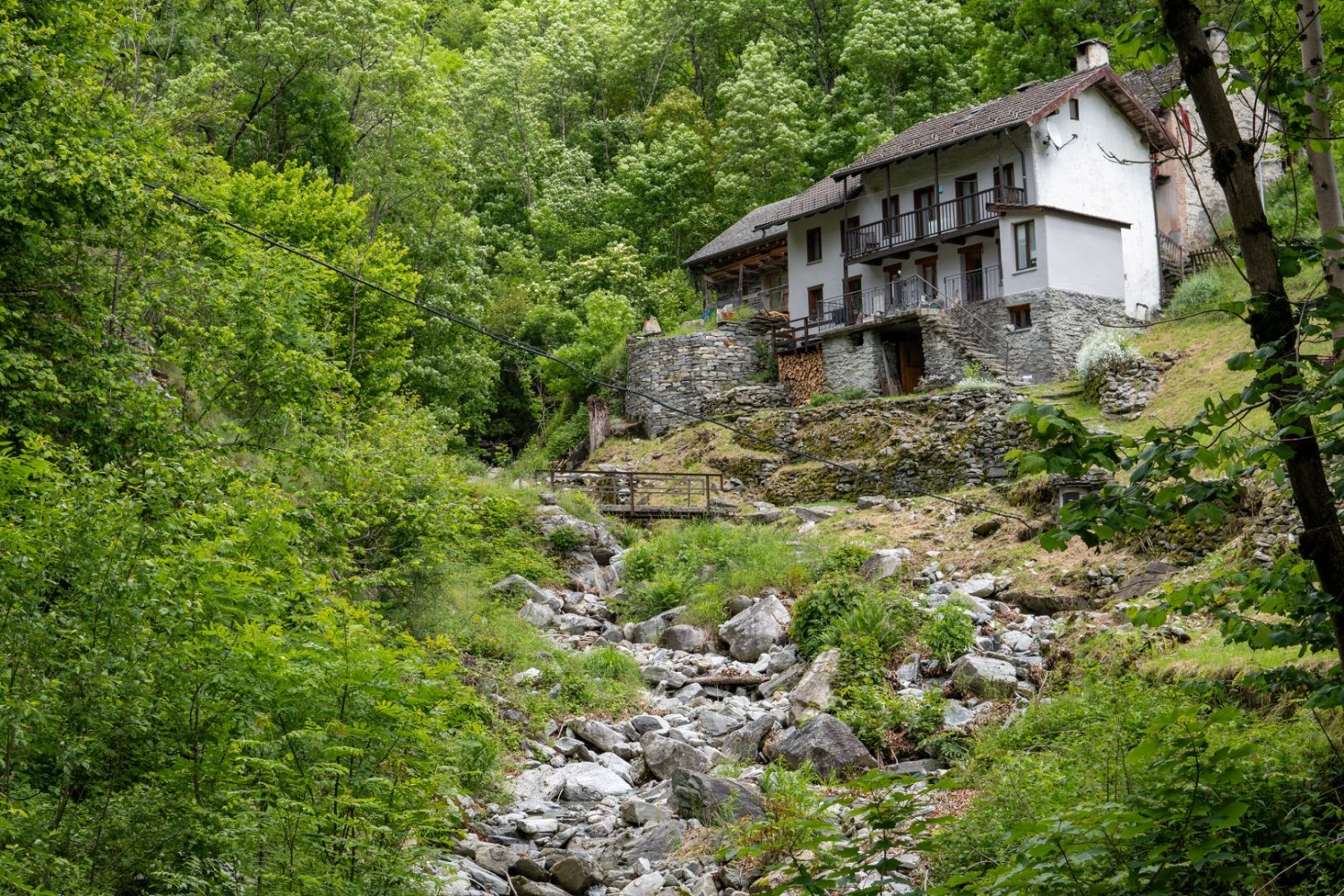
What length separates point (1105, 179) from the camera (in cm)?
3306

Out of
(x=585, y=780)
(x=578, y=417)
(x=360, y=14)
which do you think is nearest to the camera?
(x=585, y=780)

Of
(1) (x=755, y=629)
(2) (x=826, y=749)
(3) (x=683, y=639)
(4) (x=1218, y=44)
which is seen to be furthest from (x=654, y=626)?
(4) (x=1218, y=44)

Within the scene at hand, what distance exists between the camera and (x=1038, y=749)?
439 inches

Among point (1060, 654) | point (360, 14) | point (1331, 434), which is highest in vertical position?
point (360, 14)

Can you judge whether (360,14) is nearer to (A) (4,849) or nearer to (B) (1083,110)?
(B) (1083,110)

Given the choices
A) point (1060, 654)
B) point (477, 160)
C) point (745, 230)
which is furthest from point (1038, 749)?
point (477, 160)

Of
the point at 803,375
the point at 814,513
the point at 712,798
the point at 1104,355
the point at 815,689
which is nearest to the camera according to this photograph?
the point at 712,798

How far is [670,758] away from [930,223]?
24124 mm

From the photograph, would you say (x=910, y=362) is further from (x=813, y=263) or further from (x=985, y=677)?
(x=985, y=677)

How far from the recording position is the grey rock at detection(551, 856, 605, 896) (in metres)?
10.5

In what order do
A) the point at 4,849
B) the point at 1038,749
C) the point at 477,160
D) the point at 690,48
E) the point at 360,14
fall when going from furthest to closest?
the point at 690,48, the point at 477,160, the point at 360,14, the point at 1038,749, the point at 4,849

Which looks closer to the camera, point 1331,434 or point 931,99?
point 1331,434

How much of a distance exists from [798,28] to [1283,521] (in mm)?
42632

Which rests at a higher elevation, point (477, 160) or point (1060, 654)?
point (477, 160)
